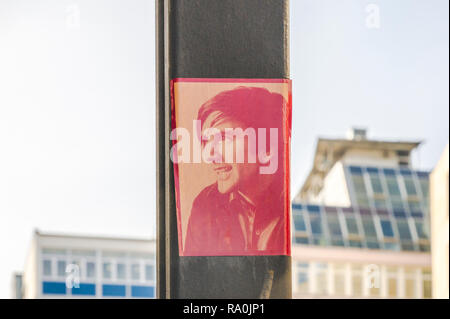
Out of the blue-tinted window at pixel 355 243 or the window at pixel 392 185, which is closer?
the blue-tinted window at pixel 355 243

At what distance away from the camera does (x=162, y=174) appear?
3773 millimetres

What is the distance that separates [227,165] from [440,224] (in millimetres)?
30149

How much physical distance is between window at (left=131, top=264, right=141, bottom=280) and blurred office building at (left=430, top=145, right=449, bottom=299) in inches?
756

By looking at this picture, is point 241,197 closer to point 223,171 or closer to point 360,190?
point 223,171

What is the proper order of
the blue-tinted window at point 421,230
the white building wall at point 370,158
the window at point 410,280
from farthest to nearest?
the white building wall at point 370,158, the blue-tinted window at point 421,230, the window at point 410,280

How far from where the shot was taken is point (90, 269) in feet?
169

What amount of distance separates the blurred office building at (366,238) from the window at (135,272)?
804 centimetres

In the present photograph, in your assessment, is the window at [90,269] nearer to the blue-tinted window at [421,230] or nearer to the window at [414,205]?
the blue-tinted window at [421,230]

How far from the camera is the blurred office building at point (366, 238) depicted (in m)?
50.3

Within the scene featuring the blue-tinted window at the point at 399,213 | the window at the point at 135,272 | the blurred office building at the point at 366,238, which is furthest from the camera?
the blue-tinted window at the point at 399,213

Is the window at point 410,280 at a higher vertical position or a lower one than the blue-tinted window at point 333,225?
lower

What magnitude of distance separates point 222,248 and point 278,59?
757 millimetres

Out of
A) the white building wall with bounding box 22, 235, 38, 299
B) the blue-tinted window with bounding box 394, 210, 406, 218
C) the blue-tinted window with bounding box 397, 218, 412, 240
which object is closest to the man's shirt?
the white building wall with bounding box 22, 235, 38, 299

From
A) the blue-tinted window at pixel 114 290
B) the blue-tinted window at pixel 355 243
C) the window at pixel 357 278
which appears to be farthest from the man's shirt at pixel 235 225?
the blue-tinted window at pixel 355 243
